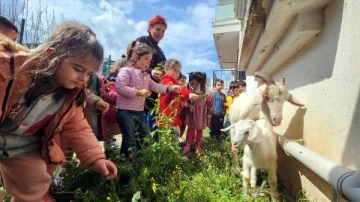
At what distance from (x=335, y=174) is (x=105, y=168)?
133 cm

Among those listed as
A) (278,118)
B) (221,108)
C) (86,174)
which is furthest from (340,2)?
(221,108)

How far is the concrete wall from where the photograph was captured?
6.07ft

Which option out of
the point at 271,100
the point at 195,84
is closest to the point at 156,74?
the point at 195,84

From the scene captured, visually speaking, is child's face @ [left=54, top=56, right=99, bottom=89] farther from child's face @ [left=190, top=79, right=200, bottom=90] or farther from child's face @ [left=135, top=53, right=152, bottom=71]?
child's face @ [left=190, top=79, right=200, bottom=90]

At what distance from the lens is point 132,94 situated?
3.26 metres

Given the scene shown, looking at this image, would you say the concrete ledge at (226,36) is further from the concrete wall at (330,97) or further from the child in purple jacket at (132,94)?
the concrete wall at (330,97)

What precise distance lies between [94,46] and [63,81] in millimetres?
262

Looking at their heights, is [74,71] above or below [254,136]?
above

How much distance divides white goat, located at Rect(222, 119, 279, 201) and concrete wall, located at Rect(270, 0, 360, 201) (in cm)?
26

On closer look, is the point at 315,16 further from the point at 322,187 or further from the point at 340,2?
the point at 322,187

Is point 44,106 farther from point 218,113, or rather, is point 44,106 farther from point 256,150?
point 218,113

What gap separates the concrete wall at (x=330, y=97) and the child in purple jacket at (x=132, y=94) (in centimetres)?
145

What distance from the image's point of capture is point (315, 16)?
2.60 m

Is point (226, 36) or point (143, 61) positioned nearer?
point (143, 61)
